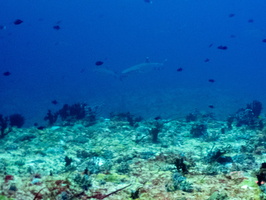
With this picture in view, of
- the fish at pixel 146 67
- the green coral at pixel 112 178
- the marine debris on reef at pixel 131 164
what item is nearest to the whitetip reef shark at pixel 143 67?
the fish at pixel 146 67

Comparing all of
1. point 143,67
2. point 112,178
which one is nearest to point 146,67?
point 143,67

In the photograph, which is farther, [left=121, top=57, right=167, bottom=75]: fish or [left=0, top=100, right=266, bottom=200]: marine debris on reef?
[left=121, top=57, right=167, bottom=75]: fish

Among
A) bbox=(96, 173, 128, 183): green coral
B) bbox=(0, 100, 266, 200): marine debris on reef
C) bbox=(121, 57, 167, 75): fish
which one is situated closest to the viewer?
bbox=(0, 100, 266, 200): marine debris on reef

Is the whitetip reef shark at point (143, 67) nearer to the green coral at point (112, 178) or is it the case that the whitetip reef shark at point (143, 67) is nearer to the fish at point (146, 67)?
the fish at point (146, 67)

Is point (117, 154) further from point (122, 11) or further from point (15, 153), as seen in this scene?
point (122, 11)

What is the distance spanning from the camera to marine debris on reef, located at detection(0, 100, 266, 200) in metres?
5.41

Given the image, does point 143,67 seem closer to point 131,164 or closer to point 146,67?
point 146,67

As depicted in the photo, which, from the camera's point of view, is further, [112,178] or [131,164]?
[131,164]

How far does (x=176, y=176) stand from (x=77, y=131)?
31.7 feet

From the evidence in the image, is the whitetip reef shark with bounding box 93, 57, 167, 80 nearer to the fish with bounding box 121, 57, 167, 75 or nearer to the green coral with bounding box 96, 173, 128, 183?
the fish with bounding box 121, 57, 167, 75

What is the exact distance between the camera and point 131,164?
8.22m

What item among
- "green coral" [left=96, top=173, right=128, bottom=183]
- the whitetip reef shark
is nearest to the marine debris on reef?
"green coral" [left=96, top=173, right=128, bottom=183]

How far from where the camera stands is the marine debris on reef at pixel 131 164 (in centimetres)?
541

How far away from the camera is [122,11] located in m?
193
